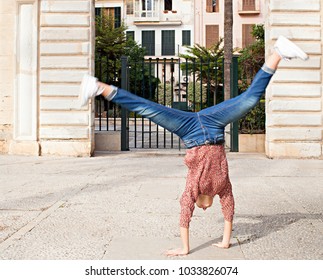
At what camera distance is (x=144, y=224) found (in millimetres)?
5406

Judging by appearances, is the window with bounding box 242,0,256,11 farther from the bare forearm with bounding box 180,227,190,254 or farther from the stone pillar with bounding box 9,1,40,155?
the bare forearm with bounding box 180,227,190,254

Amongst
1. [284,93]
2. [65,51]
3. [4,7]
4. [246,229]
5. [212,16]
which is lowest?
[246,229]

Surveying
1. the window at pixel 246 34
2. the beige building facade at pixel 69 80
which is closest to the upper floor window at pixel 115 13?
the window at pixel 246 34

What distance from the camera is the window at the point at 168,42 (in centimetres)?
4503

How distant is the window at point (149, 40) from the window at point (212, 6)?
549 centimetres

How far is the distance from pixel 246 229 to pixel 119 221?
137 centimetres

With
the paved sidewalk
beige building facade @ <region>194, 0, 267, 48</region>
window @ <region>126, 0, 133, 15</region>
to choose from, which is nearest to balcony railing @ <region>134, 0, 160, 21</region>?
window @ <region>126, 0, 133, 15</region>

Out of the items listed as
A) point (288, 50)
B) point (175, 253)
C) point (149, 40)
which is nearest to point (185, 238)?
point (175, 253)

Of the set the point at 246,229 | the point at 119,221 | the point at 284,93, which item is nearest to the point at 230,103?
the point at 246,229

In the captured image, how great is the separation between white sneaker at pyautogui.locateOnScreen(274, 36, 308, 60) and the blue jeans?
0.54ft

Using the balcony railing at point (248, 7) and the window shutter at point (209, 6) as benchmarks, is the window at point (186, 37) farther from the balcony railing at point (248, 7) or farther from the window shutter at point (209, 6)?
the balcony railing at point (248, 7)

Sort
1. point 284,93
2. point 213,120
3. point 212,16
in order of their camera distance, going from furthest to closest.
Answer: point 212,16 < point 284,93 < point 213,120

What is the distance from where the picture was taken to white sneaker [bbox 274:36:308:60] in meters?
3.89

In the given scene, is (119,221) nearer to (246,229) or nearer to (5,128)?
(246,229)
